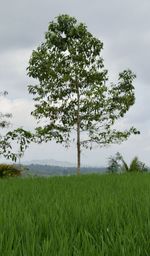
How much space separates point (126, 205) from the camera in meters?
4.95

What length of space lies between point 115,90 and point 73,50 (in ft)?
9.84

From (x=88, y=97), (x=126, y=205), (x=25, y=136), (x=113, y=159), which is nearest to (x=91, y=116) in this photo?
(x=88, y=97)

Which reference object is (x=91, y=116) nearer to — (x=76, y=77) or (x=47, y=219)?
(x=76, y=77)

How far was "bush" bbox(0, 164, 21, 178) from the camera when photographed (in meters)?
20.0

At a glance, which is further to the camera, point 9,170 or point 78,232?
point 9,170

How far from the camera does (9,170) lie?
66.4ft

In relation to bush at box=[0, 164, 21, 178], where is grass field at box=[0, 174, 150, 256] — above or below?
below

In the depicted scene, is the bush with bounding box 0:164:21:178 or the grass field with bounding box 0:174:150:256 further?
the bush with bounding box 0:164:21:178

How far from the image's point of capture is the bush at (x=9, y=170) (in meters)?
20.0

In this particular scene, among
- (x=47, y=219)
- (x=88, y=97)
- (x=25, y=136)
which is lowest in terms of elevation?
(x=47, y=219)

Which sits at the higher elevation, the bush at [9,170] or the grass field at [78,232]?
the bush at [9,170]

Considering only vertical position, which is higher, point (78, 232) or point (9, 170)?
point (9, 170)

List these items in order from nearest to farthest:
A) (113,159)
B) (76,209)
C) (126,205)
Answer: (76,209) → (126,205) → (113,159)

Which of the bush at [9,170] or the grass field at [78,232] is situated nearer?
the grass field at [78,232]
